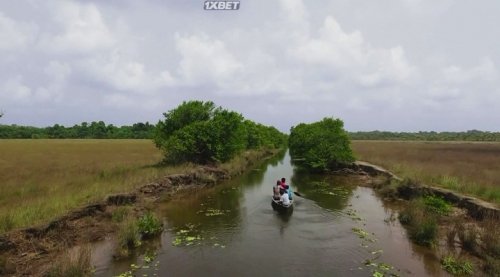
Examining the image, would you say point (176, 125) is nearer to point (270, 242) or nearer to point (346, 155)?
point (346, 155)

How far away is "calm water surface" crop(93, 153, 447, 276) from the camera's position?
13.4m

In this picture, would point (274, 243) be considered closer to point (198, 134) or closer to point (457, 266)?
point (457, 266)

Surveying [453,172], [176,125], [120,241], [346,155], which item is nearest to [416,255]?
[120,241]

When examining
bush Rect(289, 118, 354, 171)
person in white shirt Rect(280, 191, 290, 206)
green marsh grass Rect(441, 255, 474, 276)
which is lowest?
green marsh grass Rect(441, 255, 474, 276)

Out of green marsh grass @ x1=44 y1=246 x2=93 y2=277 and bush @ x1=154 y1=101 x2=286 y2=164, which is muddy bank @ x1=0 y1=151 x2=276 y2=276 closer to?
green marsh grass @ x1=44 y1=246 x2=93 y2=277

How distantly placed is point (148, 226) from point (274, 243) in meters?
6.14

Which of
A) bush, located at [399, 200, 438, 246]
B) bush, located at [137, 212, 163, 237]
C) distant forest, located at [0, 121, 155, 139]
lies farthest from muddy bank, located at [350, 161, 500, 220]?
distant forest, located at [0, 121, 155, 139]

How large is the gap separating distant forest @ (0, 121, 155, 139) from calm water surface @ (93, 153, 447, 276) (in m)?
122

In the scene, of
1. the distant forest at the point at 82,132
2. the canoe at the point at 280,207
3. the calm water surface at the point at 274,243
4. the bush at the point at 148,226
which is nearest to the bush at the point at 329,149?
the calm water surface at the point at 274,243

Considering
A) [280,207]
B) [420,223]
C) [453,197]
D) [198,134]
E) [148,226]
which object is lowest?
[280,207]

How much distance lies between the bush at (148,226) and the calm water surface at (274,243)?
19.6 inches

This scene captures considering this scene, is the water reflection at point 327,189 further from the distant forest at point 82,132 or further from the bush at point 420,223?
the distant forest at point 82,132

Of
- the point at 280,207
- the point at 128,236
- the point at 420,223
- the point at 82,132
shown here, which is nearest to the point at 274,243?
the point at 280,207

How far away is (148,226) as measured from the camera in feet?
Result: 55.9
